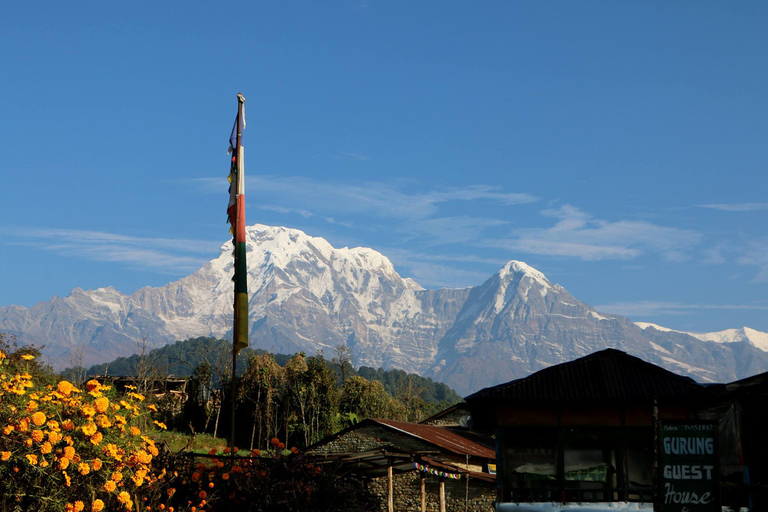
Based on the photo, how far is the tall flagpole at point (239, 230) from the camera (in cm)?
1300

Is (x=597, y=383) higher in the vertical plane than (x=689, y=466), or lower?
higher

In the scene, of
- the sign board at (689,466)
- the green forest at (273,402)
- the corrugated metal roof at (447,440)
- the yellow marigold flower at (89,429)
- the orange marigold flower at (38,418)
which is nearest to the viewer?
the orange marigold flower at (38,418)

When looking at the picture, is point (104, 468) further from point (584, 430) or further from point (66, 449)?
point (584, 430)

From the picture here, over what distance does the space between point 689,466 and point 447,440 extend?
1004 inches

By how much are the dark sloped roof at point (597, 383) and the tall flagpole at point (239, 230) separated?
10.5 metres

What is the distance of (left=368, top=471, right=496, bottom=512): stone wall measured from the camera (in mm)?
31469

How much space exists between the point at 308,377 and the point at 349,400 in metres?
4.82

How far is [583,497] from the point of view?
22281mm

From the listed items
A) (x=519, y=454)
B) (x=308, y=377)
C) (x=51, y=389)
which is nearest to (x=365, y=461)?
(x=519, y=454)

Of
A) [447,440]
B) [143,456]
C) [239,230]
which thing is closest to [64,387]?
[143,456]

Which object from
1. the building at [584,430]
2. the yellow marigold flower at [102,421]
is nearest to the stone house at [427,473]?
the building at [584,430]

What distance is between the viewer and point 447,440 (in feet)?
114

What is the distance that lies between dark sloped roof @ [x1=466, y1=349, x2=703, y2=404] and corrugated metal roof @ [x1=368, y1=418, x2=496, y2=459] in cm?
849

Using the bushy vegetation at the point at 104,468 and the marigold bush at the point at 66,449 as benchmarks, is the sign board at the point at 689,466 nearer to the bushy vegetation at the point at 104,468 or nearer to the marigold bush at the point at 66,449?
the bushy vegetation at the point at 104,468
